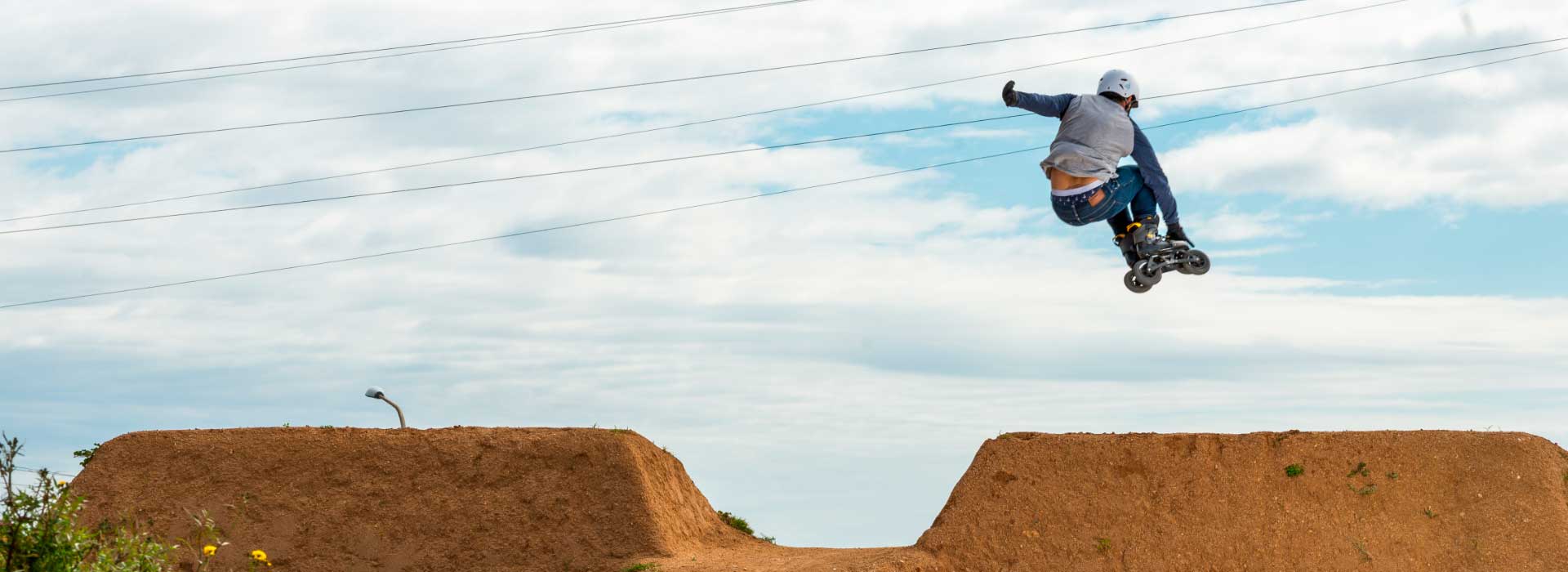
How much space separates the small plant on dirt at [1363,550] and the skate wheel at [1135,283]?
470 centimetres

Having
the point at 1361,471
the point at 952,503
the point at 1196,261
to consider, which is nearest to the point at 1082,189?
the point at 1196,261

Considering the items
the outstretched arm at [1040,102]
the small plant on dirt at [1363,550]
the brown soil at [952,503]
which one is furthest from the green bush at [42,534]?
the small plant on dirt at [1363,550]

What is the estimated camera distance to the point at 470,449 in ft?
64.5

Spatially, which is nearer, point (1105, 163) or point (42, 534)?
point (42, 534)

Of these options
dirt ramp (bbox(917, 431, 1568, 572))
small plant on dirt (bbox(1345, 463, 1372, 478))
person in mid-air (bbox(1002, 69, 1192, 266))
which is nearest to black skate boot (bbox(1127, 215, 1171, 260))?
person in mid-air (bbox(1002, 69, 1192, 266))

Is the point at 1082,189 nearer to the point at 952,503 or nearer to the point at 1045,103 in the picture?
the point at 1045,103

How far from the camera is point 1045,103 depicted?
1495 cm

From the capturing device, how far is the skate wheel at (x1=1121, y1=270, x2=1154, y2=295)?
52.1ft

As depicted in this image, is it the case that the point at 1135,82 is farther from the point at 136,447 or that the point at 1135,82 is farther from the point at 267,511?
the point at 136,447

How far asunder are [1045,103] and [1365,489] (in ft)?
24.2

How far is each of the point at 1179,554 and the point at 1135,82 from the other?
6.03 metres

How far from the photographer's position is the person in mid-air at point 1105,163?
1498 centimetres

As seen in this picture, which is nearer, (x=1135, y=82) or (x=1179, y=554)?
(x=1135, y=82)

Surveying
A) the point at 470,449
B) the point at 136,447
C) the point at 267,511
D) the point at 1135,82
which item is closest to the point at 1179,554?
the point at 1135,82
